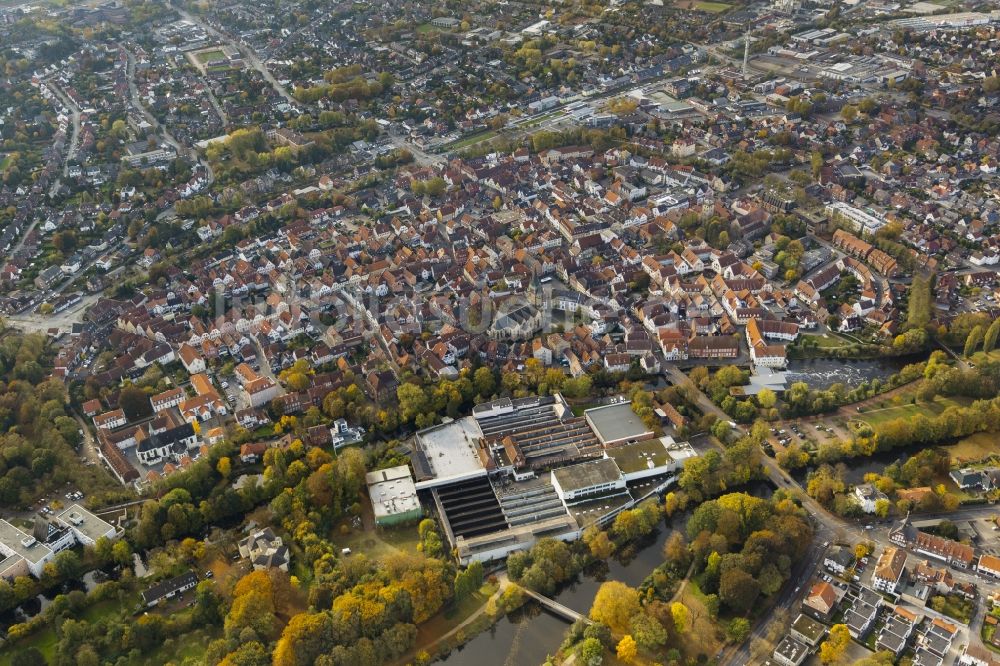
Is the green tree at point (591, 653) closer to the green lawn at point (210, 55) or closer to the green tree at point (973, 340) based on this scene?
the green tree at point (973, 340)

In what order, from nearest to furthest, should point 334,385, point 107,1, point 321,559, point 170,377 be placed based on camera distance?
point 321,559 → point 334,385 → point 170,377 → point 107,1

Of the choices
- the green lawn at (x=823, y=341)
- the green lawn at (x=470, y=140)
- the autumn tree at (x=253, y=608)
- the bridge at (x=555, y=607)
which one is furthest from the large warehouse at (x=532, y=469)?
the green lawn at (x=470, y=140)

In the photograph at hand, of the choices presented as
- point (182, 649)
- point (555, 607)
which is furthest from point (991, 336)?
point (182, 649)

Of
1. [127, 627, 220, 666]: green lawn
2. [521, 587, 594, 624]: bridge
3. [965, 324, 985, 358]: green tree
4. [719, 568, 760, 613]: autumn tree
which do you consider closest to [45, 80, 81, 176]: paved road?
[127, 627, 220, 666]: green lawn

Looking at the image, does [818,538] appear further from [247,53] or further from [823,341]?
[247,53]

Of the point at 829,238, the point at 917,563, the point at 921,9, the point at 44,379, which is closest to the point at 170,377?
the point at 44,379

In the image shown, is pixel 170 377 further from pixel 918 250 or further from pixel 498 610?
pixel 918 250
